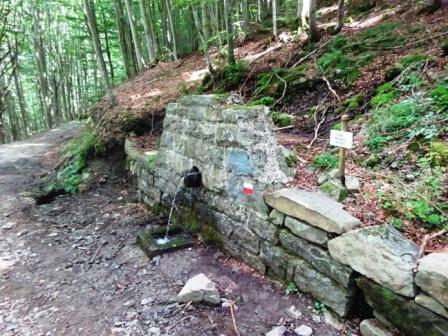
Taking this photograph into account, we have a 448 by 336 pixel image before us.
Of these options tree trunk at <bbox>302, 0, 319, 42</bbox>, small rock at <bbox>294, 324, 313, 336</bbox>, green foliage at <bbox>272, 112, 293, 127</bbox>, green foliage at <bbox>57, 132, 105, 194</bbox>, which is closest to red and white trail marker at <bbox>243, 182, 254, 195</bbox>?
small rock at <bbox>294, 324, 313, 336</bbox>

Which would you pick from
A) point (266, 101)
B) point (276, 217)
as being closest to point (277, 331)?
point (276, 217)

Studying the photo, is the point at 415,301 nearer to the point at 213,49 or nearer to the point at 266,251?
the point at 266,251

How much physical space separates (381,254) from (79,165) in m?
6.58

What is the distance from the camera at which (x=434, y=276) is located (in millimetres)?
2053

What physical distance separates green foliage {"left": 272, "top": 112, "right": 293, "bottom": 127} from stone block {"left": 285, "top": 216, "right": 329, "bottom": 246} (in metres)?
2.50

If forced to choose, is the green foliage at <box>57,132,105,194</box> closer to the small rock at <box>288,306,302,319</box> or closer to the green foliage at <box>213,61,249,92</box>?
the green foliage at <box>213,61,249,92</box>

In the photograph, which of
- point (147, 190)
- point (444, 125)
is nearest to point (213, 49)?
point (147, 190)

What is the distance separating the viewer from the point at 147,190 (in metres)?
5.91

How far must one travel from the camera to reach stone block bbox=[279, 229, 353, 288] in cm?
264

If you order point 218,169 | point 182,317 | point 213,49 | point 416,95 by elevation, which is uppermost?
point 213,49

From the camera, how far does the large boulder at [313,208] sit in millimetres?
2725

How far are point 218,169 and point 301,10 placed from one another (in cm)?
717

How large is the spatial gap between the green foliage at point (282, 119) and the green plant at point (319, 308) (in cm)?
306

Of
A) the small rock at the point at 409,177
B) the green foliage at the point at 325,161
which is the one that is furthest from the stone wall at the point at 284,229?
the small rock at the point at 409,177
